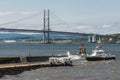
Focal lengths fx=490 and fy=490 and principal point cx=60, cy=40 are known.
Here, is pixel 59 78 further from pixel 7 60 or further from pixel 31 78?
pixel 7 60

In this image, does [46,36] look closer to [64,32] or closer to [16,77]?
[64,32]

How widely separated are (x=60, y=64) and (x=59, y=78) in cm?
1580

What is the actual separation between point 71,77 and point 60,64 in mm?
14511

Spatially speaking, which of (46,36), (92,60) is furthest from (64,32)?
(92,60)

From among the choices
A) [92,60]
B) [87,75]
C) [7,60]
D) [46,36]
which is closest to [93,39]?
[46,36]

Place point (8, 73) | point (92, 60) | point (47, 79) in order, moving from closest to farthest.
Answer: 1. point (47, 79)
2. point (8, 73)
3. point (92, 60)

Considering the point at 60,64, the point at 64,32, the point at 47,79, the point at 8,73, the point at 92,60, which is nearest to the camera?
the point at 47,79

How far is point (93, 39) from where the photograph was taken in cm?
19438

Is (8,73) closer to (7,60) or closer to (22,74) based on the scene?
(22,74)

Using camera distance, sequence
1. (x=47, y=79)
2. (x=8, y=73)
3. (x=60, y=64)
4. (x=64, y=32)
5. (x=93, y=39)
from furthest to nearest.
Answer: (x=93, y=39) → (x=64, y=32) → (x=60, y=64) → (x=8, y=73) → (x=47, y=79)

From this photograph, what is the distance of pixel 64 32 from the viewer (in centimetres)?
17488

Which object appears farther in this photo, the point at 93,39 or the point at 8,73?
the point at 93,39

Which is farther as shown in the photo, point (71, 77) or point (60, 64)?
point (60, 64)

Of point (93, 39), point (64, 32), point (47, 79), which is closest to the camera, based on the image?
point (47, 79)
